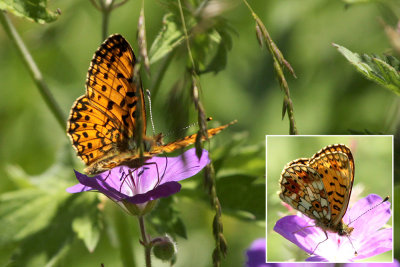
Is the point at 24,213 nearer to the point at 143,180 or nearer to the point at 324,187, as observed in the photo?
the point at 143,180

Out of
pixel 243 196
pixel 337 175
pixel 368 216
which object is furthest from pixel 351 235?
pixel 243 196

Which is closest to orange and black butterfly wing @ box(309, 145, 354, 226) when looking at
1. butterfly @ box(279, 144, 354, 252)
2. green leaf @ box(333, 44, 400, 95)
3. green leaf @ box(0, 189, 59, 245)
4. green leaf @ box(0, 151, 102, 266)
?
butterfly @ box(279, 144, 354, 252)

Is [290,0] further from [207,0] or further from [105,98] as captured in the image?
[105,98]

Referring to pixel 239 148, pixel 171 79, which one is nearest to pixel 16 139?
pixel 171 79

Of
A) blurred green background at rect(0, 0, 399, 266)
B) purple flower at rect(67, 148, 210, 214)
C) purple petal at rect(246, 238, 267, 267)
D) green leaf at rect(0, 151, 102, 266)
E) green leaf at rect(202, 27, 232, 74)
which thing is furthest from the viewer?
blurred green background at rect(0, 0, 399, 266)

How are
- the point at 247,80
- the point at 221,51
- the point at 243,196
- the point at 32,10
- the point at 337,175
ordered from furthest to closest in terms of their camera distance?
the point at 247,80, the point at 243,196, the point at 221,51, the point at 32,10, the point at 337,175

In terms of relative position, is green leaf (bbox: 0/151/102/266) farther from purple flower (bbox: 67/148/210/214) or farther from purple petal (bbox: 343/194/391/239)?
purple petal (bbox: 343/194/391/239)
